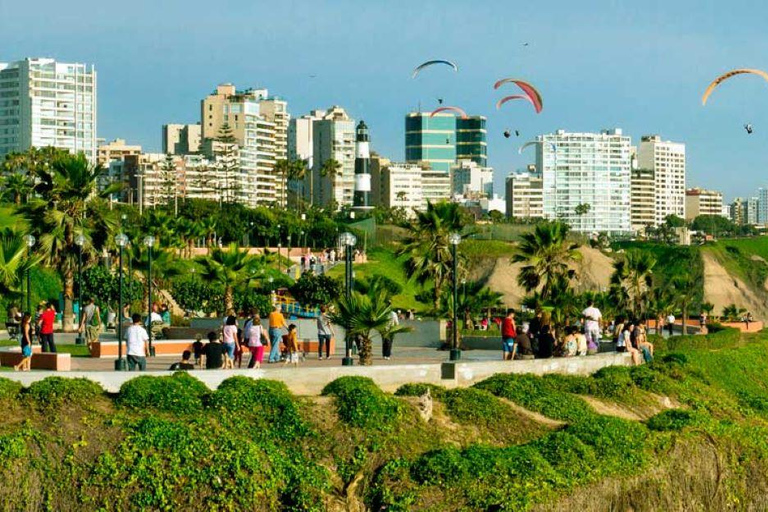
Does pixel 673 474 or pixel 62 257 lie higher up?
pixel 62 257

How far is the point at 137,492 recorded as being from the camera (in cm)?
2092

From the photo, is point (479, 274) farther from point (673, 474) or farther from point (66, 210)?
point (673, 474)

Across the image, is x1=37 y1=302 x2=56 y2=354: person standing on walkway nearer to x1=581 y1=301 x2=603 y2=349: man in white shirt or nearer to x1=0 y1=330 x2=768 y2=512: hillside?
x1=0 y1=330 x2=768 y2=512: hillside

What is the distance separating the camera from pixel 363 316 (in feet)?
96.9

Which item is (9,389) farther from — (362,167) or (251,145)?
(251,145)

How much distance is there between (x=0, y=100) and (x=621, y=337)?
16107 centimetres


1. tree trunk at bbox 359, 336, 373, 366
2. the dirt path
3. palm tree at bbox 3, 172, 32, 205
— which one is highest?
palm tree at bbox 3, 172, 32, 205

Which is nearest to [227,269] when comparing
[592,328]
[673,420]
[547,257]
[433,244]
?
[433,244]

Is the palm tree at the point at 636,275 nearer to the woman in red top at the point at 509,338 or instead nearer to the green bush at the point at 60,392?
the woman in red top at the point at 509,338

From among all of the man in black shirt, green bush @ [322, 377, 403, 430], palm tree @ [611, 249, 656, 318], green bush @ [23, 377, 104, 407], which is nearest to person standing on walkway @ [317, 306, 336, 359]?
the man in black shirt

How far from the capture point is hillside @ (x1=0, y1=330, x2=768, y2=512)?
69.4ft

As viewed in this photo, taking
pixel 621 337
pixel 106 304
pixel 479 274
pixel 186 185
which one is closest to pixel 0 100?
pixel 186 185

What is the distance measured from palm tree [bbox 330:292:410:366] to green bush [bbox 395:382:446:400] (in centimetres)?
263

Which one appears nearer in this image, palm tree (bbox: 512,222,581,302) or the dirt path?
palm tree (bbox: 512,222,581,302)
